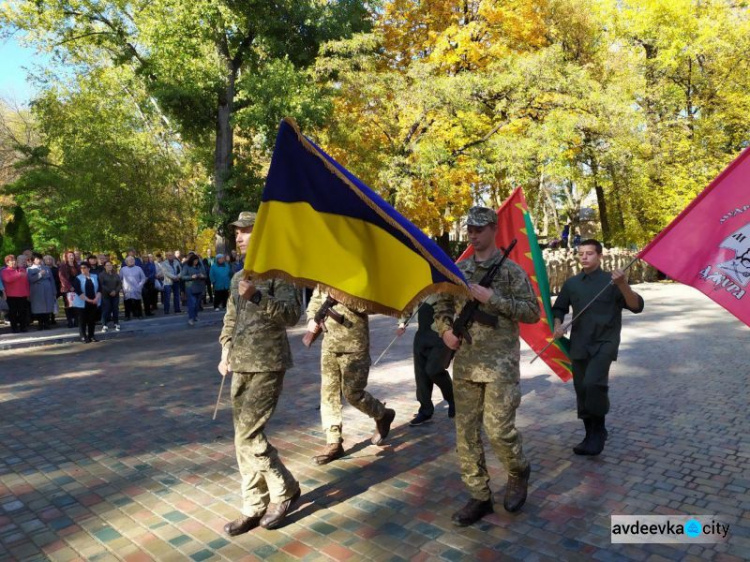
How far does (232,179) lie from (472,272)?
1622cm

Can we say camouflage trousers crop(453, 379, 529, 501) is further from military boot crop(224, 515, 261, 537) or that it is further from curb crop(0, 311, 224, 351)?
curb crop(0, 311, 224, 351)

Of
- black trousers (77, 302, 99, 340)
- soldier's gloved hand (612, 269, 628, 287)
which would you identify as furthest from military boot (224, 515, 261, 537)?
black trousers (77, 302, 99, 340)

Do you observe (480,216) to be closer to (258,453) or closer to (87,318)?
(258,453)

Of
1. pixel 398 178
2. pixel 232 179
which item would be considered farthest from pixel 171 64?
pixel 398 178

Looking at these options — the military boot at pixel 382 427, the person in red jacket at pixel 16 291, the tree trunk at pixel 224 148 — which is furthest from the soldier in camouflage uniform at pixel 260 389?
the tree trunk at pixel 224 148

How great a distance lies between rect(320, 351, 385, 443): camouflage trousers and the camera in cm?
538

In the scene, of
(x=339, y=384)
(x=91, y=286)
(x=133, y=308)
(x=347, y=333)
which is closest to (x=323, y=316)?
(x=347, y=333)

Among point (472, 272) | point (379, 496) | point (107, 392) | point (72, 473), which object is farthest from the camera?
point (107, 392)

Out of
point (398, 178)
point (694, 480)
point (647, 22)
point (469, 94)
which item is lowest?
point (694, 480)

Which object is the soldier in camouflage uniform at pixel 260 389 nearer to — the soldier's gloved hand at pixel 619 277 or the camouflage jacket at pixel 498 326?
the camouflage jacket at pixel 498 326

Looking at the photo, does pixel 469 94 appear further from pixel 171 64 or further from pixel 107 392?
pixel 107 392

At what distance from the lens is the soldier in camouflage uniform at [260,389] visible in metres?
4.01

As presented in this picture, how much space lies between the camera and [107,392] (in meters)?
8.14

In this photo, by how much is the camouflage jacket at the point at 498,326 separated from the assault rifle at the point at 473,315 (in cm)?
5
